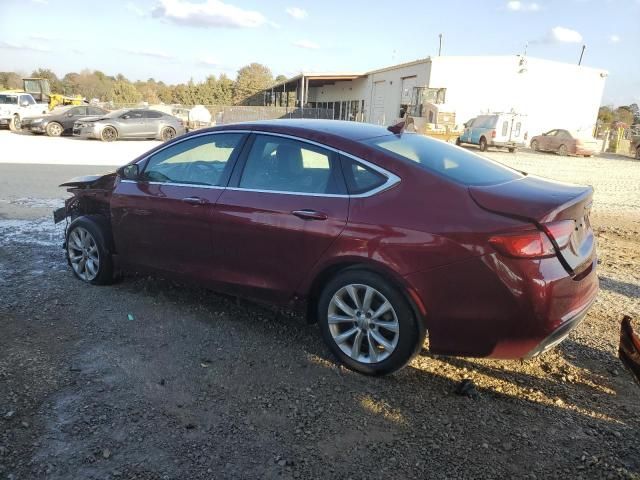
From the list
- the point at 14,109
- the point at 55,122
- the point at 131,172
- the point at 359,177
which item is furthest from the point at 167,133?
the point at 359,177

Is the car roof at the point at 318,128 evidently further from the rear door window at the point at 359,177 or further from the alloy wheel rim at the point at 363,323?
→ the alloy wheel rim at the point at 363,323

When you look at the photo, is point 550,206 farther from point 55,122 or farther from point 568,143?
point 55,122

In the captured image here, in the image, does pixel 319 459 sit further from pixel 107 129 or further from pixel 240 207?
pixel 107 129

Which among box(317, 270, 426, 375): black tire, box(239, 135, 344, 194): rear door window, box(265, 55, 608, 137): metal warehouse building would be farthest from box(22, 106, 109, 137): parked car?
box(317, 270, 426, 375): black tire

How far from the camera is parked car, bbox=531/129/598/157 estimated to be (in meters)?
25.4

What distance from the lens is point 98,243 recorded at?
491 centimetres

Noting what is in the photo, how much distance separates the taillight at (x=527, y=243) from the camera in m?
2.88

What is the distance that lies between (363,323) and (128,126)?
2224cm

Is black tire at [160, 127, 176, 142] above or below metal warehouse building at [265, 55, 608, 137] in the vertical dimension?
below

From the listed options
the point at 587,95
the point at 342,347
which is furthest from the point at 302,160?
the point at 587,95

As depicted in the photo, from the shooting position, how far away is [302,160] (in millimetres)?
3779

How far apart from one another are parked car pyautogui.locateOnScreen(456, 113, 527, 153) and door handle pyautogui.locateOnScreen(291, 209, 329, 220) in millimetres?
24168

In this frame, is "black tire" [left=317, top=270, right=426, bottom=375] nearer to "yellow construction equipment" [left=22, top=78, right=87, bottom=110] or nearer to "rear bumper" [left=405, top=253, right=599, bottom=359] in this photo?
"rear bumper" [left=405, top=253, right=599, bottom=359]

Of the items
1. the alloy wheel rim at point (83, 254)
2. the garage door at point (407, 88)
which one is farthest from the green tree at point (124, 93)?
the alloy wheel rim at point (83, 254)
